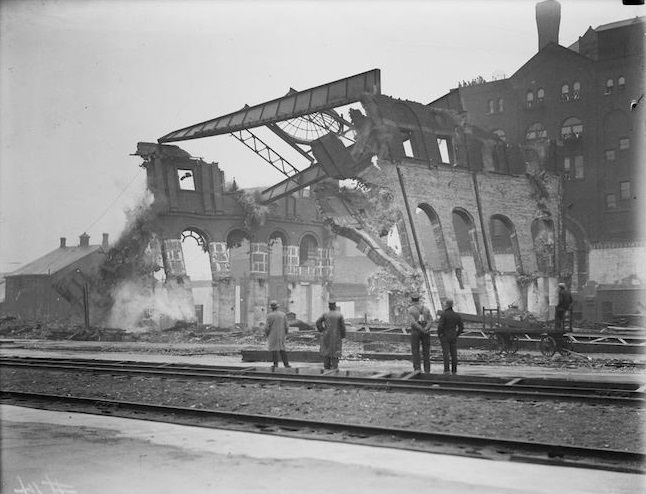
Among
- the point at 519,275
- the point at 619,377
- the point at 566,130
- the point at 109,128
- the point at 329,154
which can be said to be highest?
the point at 566,130

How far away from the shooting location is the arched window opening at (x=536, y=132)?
42094 mm

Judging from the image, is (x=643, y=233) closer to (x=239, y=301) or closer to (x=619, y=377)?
(x=619, y=377)

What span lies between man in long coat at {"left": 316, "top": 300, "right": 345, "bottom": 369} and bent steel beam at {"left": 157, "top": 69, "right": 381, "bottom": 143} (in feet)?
62.2

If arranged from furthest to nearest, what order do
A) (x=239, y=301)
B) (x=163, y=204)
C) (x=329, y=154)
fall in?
(x=239, y=301) → (x=163, y=204) → (x=329, y=154)

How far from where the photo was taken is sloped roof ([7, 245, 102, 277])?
1801 inches

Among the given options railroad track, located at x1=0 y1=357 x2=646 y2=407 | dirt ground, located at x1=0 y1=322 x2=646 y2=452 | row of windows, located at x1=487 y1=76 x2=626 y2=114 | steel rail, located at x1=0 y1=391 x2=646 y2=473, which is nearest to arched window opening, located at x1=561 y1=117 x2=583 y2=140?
row of windows, located at x1=487 y1=76 x2=626 y2=114

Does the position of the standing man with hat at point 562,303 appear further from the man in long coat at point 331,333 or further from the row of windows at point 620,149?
the row of windows at point 620,149

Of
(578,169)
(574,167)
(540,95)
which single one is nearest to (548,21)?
(540,95)

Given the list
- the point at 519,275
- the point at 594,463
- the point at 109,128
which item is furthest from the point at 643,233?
the point at 594,463

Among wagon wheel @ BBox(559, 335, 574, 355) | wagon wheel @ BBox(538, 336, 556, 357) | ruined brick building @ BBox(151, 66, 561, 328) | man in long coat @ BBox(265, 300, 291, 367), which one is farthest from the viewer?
ruined brick building @ BBox(151, 66, 561, 328)

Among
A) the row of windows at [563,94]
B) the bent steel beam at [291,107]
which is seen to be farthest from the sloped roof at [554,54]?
the bent steel beam at [291,107]

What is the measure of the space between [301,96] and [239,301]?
23365 mm

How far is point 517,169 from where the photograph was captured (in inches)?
1433

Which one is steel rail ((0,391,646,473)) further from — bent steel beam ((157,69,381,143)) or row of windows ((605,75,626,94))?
row of windows ((605,75,626,94))
